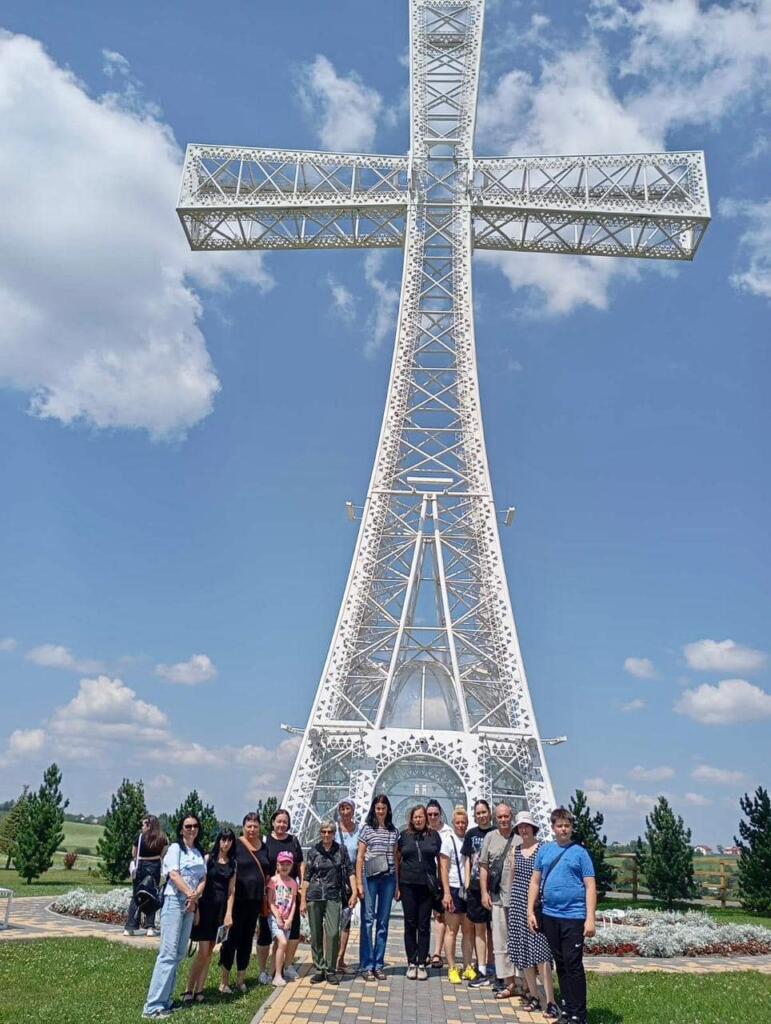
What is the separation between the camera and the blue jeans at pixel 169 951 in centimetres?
723

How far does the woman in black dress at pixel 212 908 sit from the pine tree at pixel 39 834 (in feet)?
60.8

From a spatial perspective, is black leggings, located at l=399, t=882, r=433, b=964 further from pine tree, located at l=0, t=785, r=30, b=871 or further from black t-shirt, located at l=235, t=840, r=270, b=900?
pine tree, located at l=0, t=785, r=30, b=871

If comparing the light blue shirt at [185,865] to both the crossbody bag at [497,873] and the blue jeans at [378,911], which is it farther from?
the crossbody bag at [497,873]

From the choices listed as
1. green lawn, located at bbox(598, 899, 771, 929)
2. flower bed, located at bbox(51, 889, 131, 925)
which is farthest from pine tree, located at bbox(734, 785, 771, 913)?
flower bed, located at bbox(51, 889, 131, 925)

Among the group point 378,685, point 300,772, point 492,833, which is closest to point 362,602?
point 378,685

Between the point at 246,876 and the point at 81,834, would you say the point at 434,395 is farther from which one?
the point at 81,834

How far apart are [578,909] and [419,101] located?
24.2 m

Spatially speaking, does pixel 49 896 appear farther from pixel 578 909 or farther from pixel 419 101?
pixel 419 101

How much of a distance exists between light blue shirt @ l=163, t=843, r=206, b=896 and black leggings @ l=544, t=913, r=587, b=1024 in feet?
10.6

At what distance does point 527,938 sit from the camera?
25.3 ft

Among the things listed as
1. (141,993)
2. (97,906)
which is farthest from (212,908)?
(97,906)

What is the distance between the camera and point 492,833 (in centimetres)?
872

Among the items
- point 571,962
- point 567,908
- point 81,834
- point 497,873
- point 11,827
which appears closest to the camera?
point 571,962

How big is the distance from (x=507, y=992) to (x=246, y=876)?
112 inches
